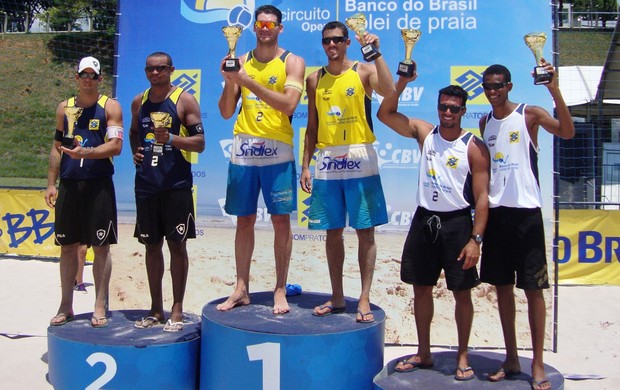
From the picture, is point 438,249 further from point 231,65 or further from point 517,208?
point 231,65

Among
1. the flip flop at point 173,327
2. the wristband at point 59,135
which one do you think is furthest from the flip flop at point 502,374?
the wristband at point 59,135

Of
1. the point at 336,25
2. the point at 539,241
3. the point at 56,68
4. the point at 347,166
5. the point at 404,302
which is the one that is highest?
the point at 56,68

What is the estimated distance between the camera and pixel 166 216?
3.85m

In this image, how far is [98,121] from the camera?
162 inches

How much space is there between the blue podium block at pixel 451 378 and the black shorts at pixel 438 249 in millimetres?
491

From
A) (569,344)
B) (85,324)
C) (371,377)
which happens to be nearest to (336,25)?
(371,377)

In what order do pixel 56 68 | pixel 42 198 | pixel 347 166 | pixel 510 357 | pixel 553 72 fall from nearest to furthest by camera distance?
pixel 553 72, pixel 510 357, pixel 347 166, pixel 42 198, pixel 56 68

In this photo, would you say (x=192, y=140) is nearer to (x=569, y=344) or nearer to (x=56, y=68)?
(x=569, y=344)

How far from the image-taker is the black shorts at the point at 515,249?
3.20 metres

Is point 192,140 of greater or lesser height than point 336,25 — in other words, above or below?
below

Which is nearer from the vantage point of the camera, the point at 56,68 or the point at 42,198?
the point at 42,198

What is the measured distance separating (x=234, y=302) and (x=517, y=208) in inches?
70.6

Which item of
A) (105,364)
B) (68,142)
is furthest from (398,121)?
(105,364)

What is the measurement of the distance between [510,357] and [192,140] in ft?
7.27
